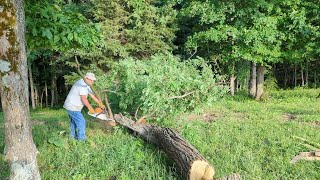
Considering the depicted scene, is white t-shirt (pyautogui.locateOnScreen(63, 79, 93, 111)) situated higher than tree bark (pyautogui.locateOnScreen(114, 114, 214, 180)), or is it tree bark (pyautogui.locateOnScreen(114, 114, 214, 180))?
white t-shirt (pyautogui.locateOnScreen(63, 79, 93, 111))

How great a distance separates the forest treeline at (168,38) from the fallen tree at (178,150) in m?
0.92

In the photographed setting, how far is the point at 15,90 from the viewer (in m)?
4.19

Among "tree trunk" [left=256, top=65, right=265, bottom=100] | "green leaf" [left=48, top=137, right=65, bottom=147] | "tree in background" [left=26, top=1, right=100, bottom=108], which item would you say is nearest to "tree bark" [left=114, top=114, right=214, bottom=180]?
"green leaf" [left=48, top=137, right=65, bottom=147]

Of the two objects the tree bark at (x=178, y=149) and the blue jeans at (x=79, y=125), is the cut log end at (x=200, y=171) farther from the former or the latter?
the blue jeans at (x=79, y=125)

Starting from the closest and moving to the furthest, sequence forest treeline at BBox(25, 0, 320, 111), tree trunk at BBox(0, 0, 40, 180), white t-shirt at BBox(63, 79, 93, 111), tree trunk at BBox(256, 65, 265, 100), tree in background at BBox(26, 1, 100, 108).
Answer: tree trunk at BBox(0, 0, 40, 180), tree in background at BBox(26, 1, 100, 108), forest treeline at BBox(25, 0, 320, 111), white t-shirt at BBox(63, 79, 93, 111), tree trunk at BBox(256, 65, 265, 100)

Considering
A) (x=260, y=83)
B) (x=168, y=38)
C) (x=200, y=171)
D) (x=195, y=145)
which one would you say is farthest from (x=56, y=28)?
(x=168, y=38)

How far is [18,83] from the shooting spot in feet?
13.8

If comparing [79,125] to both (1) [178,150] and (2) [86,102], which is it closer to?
(2) [86,102]

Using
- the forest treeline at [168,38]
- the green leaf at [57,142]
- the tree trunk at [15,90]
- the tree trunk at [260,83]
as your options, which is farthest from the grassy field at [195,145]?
the tree trunk at [260,83]

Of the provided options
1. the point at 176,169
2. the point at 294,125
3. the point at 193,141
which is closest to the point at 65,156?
the point at 176,169

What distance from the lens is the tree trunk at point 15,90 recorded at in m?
4.15

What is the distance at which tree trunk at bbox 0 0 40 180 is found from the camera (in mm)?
4152

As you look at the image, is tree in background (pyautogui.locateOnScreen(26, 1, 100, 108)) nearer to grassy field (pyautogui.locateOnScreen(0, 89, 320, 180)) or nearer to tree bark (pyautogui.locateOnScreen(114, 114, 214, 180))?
grassy field (pyautogui.locateOnScreen(0, 89, 320, 180))

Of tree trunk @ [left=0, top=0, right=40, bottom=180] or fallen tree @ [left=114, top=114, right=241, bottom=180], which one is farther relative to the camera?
fallen tree @ [left=114, top=114, right=241, bottom=180]
